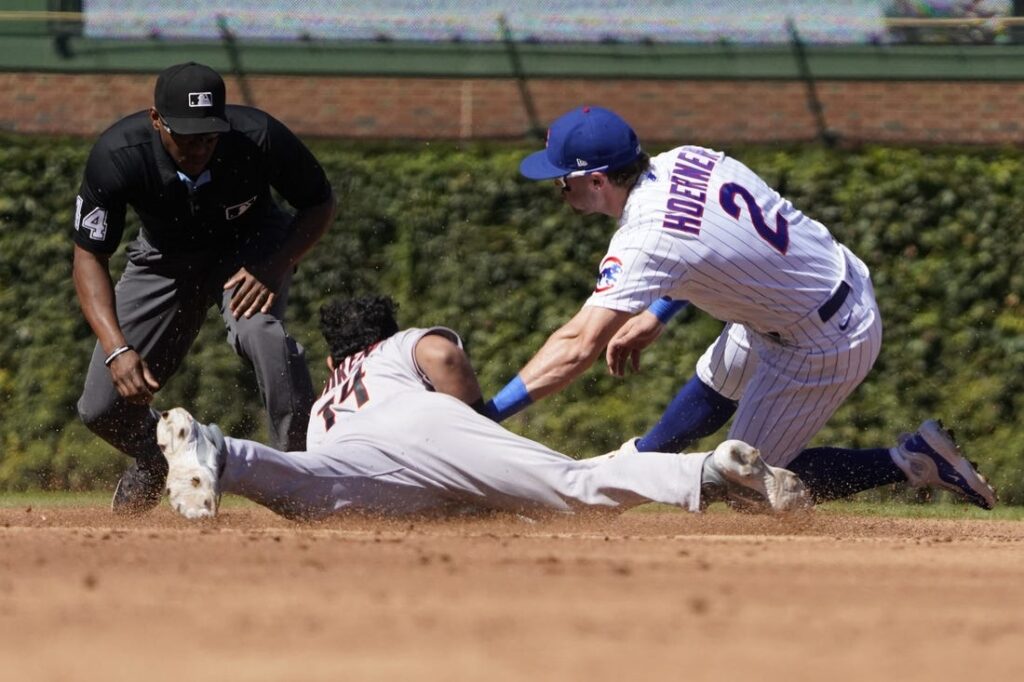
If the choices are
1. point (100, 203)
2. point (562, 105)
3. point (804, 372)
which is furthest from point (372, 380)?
point (562, 105)

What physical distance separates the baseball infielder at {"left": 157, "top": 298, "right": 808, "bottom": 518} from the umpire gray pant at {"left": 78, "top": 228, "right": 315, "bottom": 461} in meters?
0.48

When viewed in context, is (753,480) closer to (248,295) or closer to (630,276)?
(630,276)

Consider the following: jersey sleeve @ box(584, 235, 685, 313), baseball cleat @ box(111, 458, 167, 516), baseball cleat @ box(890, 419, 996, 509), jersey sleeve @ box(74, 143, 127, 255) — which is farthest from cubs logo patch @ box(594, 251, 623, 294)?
baseball cleat @ box(111, 458, 167, 516)

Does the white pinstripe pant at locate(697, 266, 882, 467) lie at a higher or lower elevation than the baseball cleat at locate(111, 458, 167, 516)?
higher

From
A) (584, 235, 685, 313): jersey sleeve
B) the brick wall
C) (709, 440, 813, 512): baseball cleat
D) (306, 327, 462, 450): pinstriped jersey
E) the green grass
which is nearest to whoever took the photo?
(709, 440, 813, 512): baseball cleat

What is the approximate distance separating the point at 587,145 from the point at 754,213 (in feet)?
2.31

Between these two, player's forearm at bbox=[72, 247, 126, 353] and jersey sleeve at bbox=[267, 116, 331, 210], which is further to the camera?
jersey sleeve at bbox=[267, 116, 331, 210]

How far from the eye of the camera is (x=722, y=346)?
7535 millimetres

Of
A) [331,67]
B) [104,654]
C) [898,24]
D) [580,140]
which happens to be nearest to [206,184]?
[580,140]

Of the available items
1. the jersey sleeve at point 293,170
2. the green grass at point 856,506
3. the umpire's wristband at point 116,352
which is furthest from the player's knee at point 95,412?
the green grass at point 856,506

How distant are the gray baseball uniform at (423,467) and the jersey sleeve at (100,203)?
4.34ft

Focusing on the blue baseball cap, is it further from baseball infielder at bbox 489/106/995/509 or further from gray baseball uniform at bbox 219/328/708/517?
gray baseball uniform at bbox 219/328/708/517

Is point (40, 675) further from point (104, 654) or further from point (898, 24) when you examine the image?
point (898, 24)

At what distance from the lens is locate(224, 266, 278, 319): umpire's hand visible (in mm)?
7352
